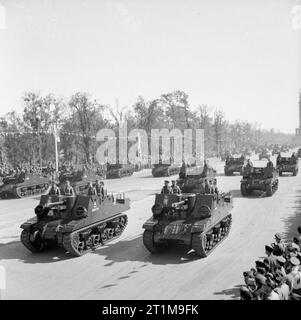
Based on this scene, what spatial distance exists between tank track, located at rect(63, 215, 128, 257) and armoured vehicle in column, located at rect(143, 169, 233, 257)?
1911 mm

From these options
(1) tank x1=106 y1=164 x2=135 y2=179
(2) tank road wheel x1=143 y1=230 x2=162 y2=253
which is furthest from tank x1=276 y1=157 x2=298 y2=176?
(2) tank road wheel x1=143 y1=230 x2=162 y2=253

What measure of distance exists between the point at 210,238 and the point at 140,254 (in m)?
2.23

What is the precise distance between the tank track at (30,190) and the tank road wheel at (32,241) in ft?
45.6

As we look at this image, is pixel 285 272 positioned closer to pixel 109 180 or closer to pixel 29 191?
pixel 29 191

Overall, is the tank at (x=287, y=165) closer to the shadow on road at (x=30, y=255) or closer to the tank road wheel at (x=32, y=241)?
the shadow on road at (x=30, y=255)

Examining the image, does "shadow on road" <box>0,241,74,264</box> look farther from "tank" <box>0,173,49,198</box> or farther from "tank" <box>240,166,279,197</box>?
"tank" <box>240,166,279,197</box>

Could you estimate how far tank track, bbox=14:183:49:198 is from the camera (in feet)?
88.1

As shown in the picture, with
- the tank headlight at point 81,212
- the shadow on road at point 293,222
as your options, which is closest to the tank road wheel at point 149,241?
the tank headlight at point 81,212

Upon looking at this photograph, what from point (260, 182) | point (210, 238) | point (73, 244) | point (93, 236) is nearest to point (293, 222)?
point (210, 238)

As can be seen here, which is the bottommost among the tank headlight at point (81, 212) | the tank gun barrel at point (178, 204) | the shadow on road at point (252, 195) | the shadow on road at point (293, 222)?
the shadow on road at point (293, 222)

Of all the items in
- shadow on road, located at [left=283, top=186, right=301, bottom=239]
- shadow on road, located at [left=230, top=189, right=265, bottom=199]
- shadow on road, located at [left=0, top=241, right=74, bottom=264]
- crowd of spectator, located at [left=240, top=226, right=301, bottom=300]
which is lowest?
shadow on road, located at [left=0, top=241, right=74, bottom=264]

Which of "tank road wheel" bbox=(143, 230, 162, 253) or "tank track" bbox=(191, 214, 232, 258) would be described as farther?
"tank road wheel" bbox=(143, 230, 162, 253)

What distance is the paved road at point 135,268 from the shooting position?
10.0 m
